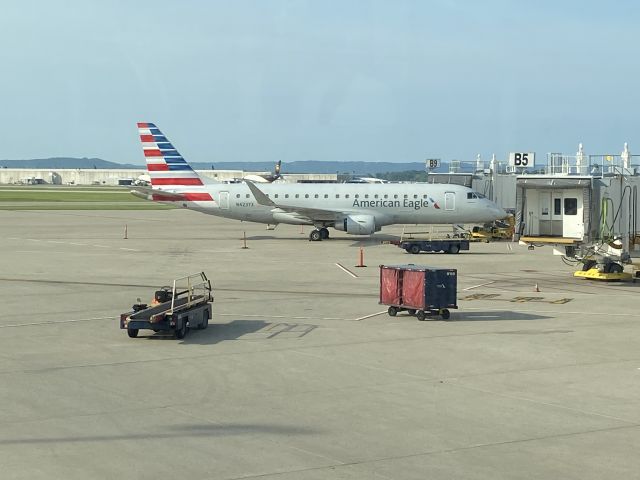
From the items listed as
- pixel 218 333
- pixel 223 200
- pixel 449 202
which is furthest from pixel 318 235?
pixel 218 333

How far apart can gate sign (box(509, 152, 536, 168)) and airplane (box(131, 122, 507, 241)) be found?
10007mm

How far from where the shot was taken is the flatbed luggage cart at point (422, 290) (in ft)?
94.0

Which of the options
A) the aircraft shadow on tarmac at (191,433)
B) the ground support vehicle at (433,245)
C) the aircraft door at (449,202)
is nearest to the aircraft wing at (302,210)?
the aircraft door at (449,202)

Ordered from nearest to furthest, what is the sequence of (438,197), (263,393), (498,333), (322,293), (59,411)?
(59,411), (263,393), (498,333), (322,293), (438,197)

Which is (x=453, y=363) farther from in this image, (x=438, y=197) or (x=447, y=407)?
(x=438, y=197)

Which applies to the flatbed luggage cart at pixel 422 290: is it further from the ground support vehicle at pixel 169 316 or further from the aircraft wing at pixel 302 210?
the aircraft wing at pixel 302 210

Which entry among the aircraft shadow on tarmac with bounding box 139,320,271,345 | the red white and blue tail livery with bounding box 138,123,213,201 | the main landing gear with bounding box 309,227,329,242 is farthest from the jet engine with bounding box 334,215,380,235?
the aircraft shadow on tarmac with bounding box 139,320,271,345

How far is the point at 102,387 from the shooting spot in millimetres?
19375

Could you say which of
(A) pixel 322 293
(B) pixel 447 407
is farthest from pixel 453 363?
(A) pixel 322 293

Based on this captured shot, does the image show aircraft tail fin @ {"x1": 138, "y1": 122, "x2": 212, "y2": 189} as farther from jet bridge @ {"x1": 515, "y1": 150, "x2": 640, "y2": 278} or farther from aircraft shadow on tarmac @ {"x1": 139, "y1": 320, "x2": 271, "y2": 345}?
aircraft shadow on tarmac @ {"x1": 139, "y1": 320, "x2": 271, "y2": 345}

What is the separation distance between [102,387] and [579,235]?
22866mm

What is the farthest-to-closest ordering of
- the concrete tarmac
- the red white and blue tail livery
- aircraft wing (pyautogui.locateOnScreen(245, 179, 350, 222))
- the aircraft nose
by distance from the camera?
1. the red white and blue tail livery
2. the aircraft nose
3. aircraft wing (pyautogui.locateOnScreen(245, 179, 350, 222))
4. the concrete tarmac

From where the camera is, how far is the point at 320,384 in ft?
64.9

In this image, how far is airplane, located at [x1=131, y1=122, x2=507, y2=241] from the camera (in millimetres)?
60562
